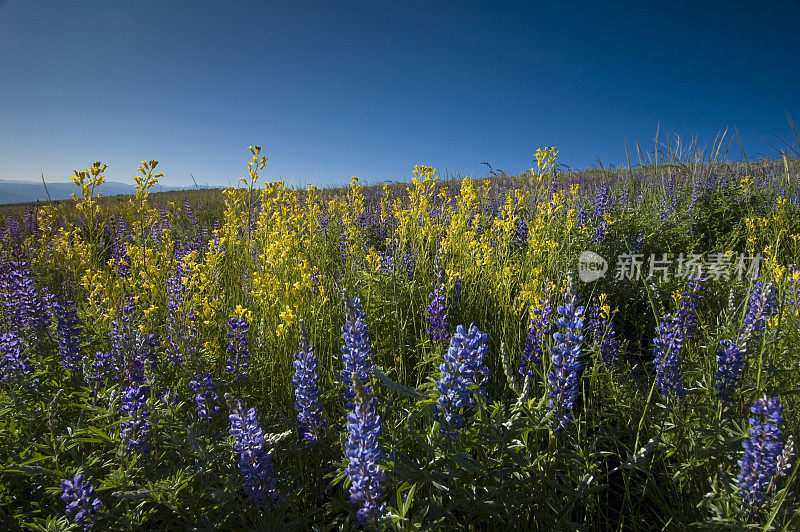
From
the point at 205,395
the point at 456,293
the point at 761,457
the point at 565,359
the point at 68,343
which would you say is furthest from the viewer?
the point at 456,293

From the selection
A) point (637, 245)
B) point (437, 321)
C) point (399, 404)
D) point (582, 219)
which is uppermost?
point (582, 219)

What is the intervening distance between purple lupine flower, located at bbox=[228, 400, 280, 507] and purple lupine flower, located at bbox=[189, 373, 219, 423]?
0.43 metres

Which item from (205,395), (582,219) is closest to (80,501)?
(205,395)

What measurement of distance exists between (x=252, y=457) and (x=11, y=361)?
4.95 feet

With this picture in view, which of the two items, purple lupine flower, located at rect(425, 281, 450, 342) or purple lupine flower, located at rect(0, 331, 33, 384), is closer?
purple lupine flower, located at rect(0, 331, 33, 384)

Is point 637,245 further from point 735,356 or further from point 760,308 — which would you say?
point 735,356

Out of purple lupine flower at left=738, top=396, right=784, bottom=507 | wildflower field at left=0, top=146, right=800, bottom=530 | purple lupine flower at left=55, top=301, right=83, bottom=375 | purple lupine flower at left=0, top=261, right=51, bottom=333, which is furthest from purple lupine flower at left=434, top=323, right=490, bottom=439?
purple lupine flower at left=0, top=261, right=51, bottom=333

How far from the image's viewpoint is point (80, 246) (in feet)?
10.2

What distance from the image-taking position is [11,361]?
1789 millimetres

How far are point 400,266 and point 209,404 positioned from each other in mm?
1775

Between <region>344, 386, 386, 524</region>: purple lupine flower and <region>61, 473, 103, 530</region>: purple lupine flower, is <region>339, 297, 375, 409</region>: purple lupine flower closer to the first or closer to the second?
<region>344, 386, 386, 524</region>: purple lupine flower

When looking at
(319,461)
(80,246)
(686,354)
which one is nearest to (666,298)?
(686,354)

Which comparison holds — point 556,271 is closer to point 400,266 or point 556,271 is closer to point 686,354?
point 686,354

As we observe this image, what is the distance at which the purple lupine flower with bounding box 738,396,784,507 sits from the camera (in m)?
1.13
